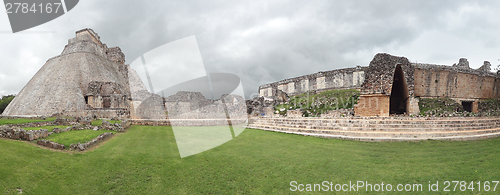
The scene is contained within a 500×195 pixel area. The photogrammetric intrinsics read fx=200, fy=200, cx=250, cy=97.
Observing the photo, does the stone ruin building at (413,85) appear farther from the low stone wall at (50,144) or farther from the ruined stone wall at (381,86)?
the low stone wall at (50,144)

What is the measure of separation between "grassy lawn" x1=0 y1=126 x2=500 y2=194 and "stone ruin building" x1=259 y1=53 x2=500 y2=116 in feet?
19.2

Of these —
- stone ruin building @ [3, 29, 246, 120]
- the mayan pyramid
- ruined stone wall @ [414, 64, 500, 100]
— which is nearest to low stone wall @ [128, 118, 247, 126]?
stone ruin building @ [3, 29, 246, 120]

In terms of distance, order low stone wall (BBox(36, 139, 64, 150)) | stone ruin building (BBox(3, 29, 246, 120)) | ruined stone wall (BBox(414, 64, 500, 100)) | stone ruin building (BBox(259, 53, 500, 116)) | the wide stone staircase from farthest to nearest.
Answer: stone ruin building (BBox(3, 29, 246, 120)), ruined stone wall (BBox(414, 64, 500, 100)), stone ruin building (BBox(259, 53, 500, 116)), the wide stone staircase, low stone wall (BBox(36, 139, 64, 150))

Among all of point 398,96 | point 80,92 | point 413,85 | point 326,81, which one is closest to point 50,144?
point 413,85

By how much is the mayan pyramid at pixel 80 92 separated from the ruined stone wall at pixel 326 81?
58.2 ft

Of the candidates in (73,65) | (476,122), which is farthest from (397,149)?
(73,65)

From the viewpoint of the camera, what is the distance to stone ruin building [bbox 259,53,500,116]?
511 inches

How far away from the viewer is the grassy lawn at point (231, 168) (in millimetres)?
4664

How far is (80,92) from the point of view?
85.8ft

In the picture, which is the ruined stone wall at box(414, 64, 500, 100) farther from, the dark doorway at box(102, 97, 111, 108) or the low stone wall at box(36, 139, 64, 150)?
the dark doorway at box(102, 97, 111, 108)

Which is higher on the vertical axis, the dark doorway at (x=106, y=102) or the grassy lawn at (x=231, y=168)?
the dark doorway at (x=106, y=102)

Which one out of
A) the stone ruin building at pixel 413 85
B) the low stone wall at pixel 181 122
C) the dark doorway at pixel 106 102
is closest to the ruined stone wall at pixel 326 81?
the stone ruin building at pixel 413 85

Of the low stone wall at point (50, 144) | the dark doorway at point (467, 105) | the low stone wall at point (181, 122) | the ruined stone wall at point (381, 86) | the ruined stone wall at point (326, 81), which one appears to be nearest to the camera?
the low stone wall at point (50, 144)

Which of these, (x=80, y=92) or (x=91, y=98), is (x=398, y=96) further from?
(x=80, y=92)
